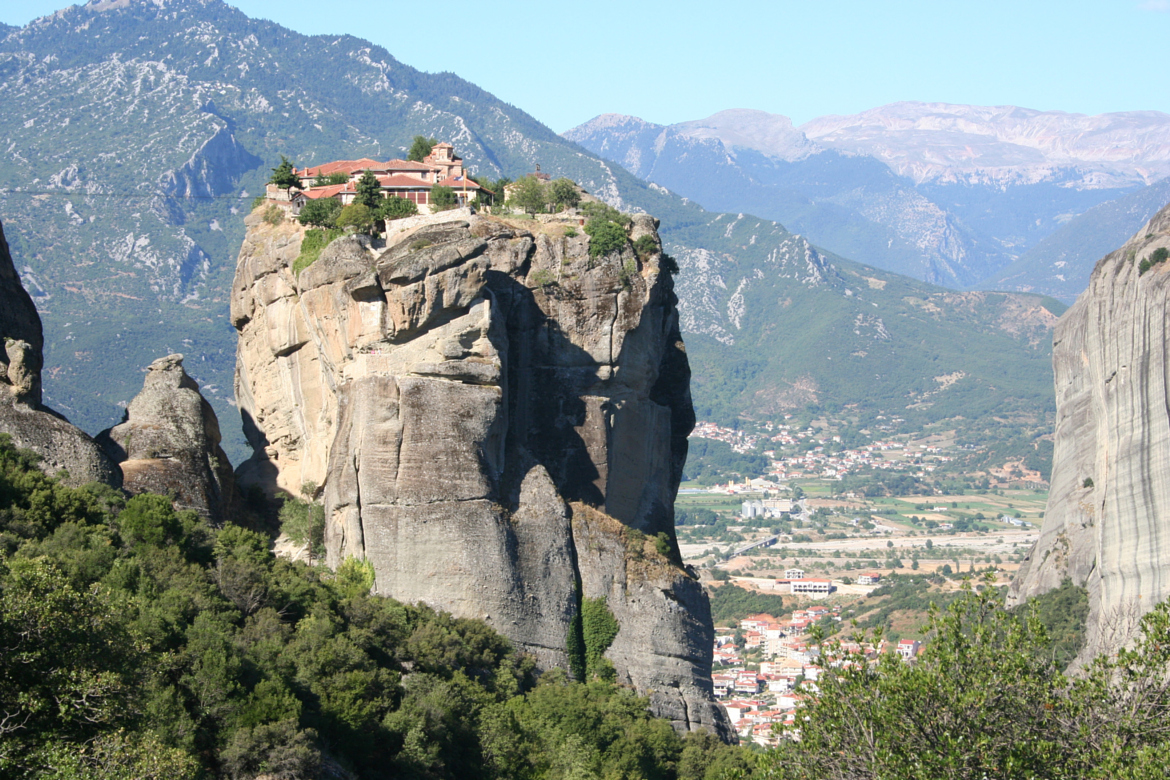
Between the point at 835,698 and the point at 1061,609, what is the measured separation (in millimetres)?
45112

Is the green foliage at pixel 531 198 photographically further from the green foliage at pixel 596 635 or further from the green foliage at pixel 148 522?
the green foliage at pixel 148 522

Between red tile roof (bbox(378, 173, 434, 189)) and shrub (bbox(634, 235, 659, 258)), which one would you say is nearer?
shrub (bbox(634, 235, 659, 258))

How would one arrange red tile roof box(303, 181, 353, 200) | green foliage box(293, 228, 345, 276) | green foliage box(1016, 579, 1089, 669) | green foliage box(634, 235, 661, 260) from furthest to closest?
green foliage box(1016, 579, 1089, 669)
red tile roof box(303, 181, 353, 200)
green foliage box(634, 235, 661, 260)
green foliage box(293, 228, 345, 276)

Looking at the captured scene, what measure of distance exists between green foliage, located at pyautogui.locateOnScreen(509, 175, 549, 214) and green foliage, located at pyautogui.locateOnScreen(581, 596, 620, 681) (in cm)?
1690

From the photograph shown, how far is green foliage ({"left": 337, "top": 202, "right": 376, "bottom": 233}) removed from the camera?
1903 inches

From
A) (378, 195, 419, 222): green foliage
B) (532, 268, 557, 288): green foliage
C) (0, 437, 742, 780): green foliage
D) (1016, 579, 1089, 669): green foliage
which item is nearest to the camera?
(0, 437, 742, 780): green foliage

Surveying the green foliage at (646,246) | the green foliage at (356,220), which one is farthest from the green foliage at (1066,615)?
the green foliage at (356,220)

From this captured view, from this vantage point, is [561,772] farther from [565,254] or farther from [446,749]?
[565,254]

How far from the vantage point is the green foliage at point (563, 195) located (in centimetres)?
5391

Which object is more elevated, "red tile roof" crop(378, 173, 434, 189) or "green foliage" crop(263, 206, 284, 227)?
"red tile roof" crop(378, 173, 434, 189)

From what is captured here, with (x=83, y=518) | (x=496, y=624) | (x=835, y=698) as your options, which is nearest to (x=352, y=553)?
(x=496, y=624)

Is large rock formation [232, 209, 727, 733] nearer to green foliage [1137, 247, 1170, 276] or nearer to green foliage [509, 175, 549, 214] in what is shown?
green foliage [509, 175, 549, 214]

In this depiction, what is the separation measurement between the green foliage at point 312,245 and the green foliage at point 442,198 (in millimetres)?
6272

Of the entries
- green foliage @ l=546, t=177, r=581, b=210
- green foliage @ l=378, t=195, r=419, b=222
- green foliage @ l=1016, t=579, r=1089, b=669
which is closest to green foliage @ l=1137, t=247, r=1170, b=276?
green foliage @ l=1016, t=579, r=1089, b=669
